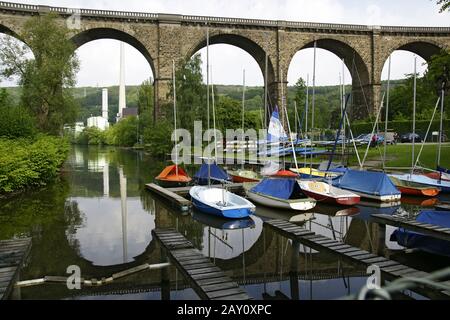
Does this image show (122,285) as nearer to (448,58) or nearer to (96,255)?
(96,255)

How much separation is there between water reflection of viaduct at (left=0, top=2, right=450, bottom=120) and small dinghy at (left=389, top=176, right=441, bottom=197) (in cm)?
2374

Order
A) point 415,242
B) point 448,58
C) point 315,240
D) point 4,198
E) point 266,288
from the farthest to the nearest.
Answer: point 448,58 < point 4,198 < point 415,242 < point 315,240 < point 266,288

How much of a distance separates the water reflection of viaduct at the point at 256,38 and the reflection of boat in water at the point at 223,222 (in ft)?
91.3

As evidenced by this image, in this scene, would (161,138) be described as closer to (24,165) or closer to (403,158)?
(24,165)

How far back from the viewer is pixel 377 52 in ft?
143

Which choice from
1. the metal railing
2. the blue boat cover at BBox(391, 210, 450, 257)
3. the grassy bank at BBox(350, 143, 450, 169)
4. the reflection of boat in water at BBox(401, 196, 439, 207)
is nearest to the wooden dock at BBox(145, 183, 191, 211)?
the blue boat cover at BBox(391, 210, 450, 257)

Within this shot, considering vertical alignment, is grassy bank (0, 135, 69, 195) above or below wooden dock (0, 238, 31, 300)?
above

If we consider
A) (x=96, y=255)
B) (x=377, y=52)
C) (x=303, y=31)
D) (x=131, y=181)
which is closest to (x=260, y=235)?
(x=96, y=255)

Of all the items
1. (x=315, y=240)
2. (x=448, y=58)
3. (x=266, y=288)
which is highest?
(x=448, y=58)

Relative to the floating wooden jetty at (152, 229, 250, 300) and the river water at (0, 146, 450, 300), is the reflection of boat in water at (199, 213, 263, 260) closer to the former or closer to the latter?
the river water at (0, 146, 450, 300)

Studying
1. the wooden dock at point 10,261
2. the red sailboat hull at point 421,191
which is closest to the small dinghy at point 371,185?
the red sailboat hull at point 421,191

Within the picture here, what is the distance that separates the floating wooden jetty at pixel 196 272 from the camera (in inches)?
190

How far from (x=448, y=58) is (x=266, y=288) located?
55.0 feet

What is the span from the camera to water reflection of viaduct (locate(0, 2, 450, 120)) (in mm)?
36312
